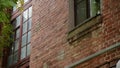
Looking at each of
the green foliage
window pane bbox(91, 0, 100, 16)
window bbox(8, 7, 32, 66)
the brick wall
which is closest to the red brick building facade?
the brick wall

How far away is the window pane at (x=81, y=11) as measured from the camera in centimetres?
995

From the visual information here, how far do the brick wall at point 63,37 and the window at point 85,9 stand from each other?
0.96 feet

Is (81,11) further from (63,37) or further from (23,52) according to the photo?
(23,52)

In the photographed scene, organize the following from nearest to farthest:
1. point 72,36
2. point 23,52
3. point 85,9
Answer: point 72,36
point 85,9
point 23,52

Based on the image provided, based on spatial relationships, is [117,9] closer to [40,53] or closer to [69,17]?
[69,17]

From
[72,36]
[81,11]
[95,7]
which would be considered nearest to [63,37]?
[72,36]

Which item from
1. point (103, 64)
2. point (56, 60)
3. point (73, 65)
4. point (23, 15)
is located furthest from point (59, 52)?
point (23, 15)

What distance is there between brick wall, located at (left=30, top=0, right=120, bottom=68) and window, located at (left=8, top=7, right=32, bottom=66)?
506 centimetres

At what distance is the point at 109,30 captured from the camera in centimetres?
836

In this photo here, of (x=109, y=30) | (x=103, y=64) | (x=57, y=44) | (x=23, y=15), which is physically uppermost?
(x=23, y=15)

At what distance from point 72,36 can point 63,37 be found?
1.52ft

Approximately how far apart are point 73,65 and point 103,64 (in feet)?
3.88

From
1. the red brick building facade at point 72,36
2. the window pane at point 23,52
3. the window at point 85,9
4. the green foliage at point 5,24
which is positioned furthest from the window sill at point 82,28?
the window pane at point 23,52

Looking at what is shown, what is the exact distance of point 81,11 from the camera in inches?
398
